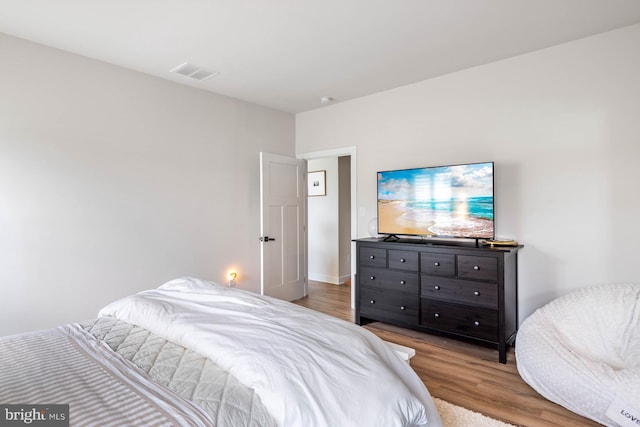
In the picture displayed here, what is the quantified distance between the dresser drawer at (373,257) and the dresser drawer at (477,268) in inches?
29.7

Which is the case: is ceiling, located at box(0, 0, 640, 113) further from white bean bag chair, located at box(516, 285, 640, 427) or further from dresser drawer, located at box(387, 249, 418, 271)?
white bean bag chair, located at box(516, 285, 640, 427)

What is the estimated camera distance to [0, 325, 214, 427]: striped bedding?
3.36 ft

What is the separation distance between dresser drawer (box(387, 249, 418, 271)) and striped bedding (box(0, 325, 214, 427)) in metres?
2.52

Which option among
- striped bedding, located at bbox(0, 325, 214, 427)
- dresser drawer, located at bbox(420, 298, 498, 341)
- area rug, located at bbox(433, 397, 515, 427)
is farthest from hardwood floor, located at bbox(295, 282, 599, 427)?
striped bedding, located at bbox(0, 325, 214, 427)

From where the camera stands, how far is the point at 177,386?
1232 mm

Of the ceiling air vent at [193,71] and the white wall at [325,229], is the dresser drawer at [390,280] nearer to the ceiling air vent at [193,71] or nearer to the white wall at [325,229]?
the white wall at [325,229]

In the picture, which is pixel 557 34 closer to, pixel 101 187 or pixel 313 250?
pixel 101 187

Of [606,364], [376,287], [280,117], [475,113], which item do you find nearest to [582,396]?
[606,364]

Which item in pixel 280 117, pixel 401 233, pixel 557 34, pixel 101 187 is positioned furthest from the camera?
pixel 280 117

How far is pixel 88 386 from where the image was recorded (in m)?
1.20

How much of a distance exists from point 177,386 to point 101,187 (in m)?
2.53

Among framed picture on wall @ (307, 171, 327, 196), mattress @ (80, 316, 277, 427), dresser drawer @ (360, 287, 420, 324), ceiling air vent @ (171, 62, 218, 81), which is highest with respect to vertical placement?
ceiling air vent @ (171, 62, 218, 81)

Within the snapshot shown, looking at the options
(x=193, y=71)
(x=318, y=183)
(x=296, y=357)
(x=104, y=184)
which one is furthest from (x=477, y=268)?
(x=318, y=183)

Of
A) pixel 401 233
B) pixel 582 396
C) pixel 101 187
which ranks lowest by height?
pixel 582 396
